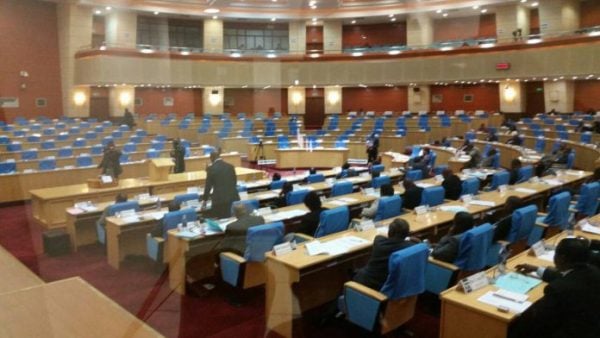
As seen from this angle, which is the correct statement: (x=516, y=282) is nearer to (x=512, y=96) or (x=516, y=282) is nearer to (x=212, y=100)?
(x=512, y=96)

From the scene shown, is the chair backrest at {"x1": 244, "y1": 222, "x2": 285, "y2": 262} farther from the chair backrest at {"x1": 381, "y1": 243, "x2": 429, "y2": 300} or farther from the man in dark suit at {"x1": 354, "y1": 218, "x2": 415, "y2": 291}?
the chair backrest at {"x1": 381, "y1": 243, "x2": 429, "y2": 300}

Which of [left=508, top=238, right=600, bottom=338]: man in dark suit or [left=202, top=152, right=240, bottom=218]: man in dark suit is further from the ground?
[left=202, top=152, right=240, bottom=218]: man in dark suit

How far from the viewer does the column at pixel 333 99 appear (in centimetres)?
2562

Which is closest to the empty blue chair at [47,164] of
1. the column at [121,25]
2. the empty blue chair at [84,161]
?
the empty blue chair at [84,161]

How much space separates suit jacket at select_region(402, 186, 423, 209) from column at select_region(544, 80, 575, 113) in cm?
1661

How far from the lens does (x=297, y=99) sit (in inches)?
1017

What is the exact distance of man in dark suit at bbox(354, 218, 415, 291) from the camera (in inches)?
171

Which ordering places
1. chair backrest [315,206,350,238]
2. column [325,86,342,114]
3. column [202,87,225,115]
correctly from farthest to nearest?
column [325,86,342,114] < column [202,87,225,115] < chair backrest [315,206,350,238]

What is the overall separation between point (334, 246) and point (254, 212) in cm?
176

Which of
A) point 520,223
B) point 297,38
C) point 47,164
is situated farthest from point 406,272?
point 297,38

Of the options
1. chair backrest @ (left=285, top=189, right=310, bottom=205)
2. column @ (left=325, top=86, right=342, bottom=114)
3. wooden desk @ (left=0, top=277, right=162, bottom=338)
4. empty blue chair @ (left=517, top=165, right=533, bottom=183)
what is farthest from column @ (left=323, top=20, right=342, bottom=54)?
wooden desk @ (left=0, top=277, right=162, bottom=338)

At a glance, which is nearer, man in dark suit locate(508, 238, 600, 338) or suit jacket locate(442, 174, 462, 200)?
man in dark suit locate(508, 238, 600, 338)

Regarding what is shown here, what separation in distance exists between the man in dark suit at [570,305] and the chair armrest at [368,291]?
1139 millimetres

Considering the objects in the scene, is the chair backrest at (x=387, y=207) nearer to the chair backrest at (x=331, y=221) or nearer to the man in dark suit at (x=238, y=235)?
the chair backrest at (x=331, y=221)
